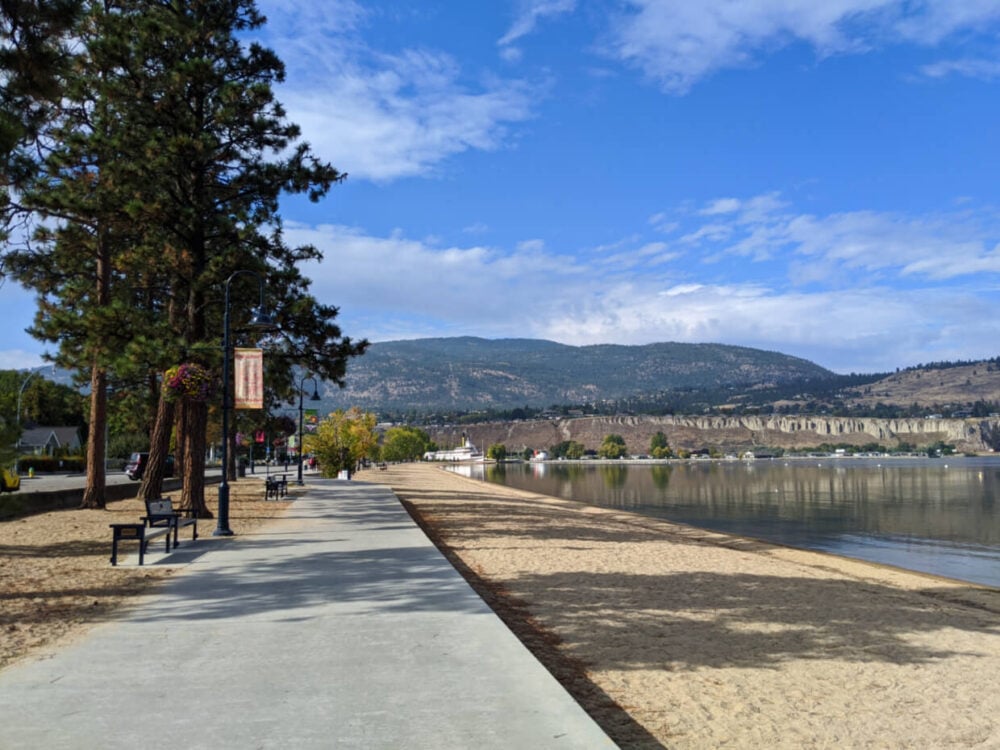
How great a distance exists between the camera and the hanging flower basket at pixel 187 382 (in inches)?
651

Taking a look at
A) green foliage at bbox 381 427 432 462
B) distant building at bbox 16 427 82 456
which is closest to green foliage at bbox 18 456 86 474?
distant building at bbox 16 427 82 456

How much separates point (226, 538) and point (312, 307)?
6317mm

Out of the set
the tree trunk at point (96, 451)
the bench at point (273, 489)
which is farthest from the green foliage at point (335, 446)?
the tree trunk at point (96, 451)

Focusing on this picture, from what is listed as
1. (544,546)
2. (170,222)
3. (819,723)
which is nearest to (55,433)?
(170,222)

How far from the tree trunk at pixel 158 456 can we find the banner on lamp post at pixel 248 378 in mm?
5796

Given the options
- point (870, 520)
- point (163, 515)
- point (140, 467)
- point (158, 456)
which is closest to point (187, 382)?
point (163, 515)

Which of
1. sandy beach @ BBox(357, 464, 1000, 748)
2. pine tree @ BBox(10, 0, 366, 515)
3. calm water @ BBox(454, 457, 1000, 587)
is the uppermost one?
pine tree @ BBox(10, 0, 366, 515)

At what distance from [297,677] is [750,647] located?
4611 mm

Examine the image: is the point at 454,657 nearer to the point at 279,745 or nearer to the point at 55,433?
the point at 279,745

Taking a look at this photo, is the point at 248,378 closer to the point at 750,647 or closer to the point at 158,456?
the point at 158,456

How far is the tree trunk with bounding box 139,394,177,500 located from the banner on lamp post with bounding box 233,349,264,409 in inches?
228

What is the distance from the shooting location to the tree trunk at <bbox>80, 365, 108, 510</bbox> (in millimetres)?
20766

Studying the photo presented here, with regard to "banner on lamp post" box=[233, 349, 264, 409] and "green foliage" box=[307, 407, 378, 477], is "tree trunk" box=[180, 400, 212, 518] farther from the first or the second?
"green foliage" box=[307, 407, 378, 477]

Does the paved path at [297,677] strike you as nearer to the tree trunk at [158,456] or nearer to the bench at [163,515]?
the bench at [163,515]
